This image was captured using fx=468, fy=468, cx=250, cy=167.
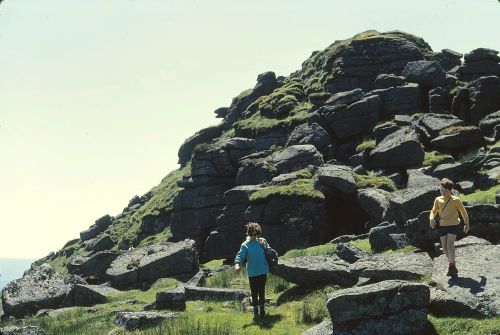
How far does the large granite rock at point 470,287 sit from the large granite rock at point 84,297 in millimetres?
21641

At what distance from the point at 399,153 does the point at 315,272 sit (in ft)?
111

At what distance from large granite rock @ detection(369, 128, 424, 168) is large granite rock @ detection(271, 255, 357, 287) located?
31168 mm

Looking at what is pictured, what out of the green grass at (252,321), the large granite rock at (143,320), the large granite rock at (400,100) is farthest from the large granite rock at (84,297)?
the large granite rock at (400,100)

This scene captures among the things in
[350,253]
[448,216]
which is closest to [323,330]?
[448,216]

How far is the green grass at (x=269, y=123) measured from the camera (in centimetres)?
8569

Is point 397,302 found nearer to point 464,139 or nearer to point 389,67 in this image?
point 464,139

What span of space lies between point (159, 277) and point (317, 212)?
1458 centimetres

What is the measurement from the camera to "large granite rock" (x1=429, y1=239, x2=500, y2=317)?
11.7m

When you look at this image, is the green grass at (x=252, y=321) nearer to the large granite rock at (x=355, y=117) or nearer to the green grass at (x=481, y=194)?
the green grass at (x=481, y=194)

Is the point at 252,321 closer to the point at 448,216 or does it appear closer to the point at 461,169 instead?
the point at 448,216

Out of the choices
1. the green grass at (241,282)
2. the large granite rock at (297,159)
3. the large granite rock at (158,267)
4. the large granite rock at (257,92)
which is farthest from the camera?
the large granite rock at (257,92)

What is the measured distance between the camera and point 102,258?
47.2 meters

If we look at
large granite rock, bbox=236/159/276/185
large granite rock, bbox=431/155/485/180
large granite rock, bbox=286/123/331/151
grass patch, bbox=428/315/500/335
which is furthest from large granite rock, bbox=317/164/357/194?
grass patch, bbox=428/315/500/335

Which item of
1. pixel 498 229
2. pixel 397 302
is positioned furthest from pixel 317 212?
pixel 397 302
